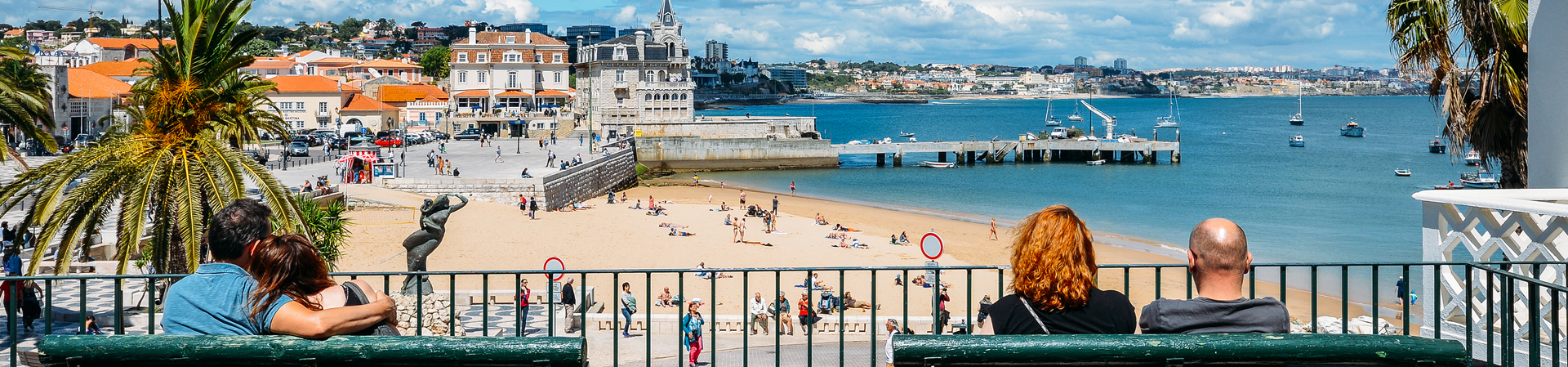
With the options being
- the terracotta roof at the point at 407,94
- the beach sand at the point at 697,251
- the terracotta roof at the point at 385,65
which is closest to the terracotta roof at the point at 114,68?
the terracotta roof at the point at 407,94

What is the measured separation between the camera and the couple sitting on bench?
343 centimetres

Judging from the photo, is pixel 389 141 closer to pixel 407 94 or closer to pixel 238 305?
pixel 407 94

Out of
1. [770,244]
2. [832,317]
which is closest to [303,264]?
[832,317]

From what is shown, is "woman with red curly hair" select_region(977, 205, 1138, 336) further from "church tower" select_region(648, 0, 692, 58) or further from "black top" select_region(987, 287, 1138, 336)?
"church tower" select_region(648, 0, 692, 58)

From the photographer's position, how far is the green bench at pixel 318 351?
10.00 feet

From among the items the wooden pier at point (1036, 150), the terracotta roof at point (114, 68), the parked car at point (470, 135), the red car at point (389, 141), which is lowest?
the wooden pier at point (1036, 150)

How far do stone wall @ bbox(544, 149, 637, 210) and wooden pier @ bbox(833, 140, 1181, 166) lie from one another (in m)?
18.7

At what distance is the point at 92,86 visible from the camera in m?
55.1

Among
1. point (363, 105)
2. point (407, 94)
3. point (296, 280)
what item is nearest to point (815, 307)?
point (296, 280)

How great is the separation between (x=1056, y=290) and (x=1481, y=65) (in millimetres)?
9197

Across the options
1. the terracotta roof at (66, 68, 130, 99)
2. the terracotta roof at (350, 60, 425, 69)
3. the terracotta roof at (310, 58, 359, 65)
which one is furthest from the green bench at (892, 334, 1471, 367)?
the terracotta roof at (310, 58, 359, 65)

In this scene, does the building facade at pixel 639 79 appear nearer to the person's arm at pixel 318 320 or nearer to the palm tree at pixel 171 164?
the palm tree at pixel 171 164

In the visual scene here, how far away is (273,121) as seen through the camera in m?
14.2

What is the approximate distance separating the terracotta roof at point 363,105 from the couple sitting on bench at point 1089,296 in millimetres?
73854
